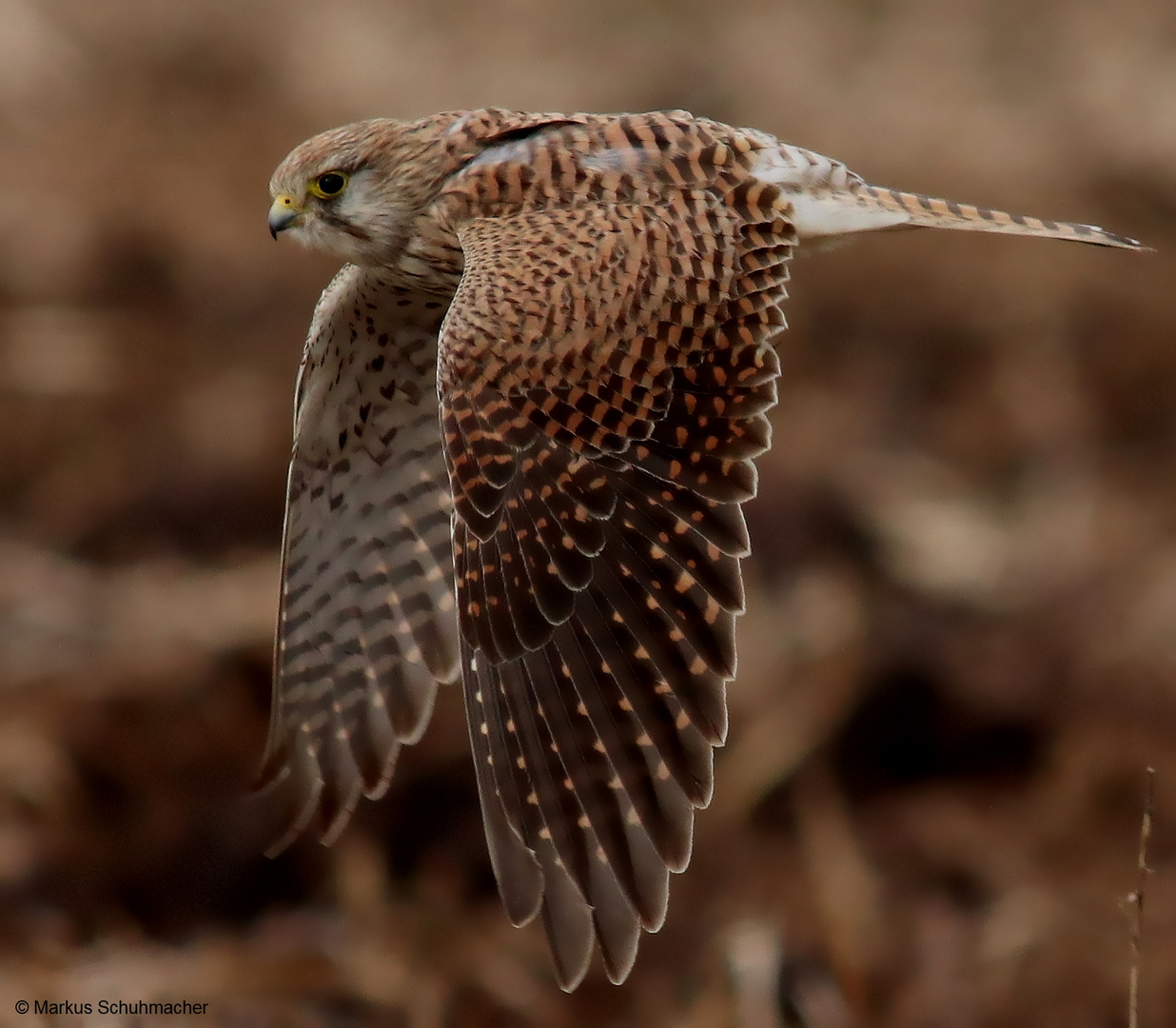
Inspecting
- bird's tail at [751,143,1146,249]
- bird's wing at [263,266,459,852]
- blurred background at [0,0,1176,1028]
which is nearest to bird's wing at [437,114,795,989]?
bird's tail at [751,143,1146,249]

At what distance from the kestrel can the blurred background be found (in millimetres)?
1713

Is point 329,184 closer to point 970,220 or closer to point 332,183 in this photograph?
point 332,183

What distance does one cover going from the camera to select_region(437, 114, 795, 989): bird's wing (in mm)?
3961

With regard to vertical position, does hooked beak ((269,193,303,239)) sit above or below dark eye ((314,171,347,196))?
below

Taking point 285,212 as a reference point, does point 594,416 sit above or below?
below

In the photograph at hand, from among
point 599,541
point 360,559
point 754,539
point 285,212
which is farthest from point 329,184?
point 754,539

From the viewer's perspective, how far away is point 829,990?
23.5ft

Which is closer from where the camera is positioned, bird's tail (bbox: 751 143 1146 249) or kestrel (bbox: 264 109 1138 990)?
kestrel (bbox: 264 109 1138 990)

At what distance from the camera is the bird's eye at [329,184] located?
4.76 m

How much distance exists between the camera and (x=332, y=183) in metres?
4.79

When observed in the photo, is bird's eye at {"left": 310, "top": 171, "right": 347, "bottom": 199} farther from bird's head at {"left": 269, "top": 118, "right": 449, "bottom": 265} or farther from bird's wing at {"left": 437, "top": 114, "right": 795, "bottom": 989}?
bird's wing at {"left": 437, "top": 114, "right": 795, "bottom": 989}

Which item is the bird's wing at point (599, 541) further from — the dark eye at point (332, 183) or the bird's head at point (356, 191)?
the dark eye at point (332, 183)

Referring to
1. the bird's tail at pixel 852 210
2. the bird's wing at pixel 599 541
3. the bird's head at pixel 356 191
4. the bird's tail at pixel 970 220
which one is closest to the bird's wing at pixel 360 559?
the bird's head at pixel 356 191

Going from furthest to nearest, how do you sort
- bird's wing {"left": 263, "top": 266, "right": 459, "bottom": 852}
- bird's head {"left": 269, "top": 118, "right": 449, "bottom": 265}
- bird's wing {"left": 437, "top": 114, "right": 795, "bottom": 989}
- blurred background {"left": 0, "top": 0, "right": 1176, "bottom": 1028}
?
1. blurred background {"left": 0, "top": 0, "right": 1176, "bottom": 1028}
2. bird's wing {"left": 263, "top": 266, "right": 459, "bottom": 852}
3. bird's head {"left": 269, "top": 118, "right": 449, "bottom": 265}
4. bird's wing {"left": 437, "top": 114, "right": 795, "bottom": 989}
